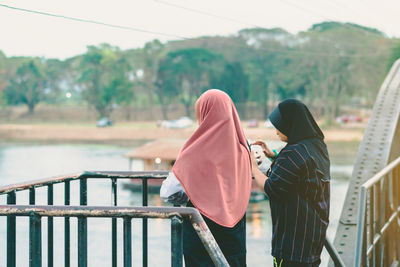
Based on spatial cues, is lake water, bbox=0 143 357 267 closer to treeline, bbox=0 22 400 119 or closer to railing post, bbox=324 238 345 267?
treeline, bbox=0 22 400 119

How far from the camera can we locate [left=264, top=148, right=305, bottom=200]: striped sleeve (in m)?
2.27

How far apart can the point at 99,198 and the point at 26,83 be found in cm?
2226

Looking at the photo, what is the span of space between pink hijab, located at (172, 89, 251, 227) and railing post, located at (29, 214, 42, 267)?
543mm

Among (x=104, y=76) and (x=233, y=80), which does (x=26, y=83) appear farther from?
(x=233, y=80)

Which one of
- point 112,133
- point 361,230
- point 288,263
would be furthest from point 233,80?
point 288,263

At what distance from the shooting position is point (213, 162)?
2.17 meters

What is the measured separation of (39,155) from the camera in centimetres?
5938

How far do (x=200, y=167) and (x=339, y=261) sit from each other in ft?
3.54

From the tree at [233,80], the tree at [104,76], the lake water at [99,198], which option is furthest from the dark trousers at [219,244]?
the tree at [104,76]

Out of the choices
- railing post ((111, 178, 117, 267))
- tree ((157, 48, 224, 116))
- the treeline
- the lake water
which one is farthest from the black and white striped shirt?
tree ((157, 48, 224, 116))

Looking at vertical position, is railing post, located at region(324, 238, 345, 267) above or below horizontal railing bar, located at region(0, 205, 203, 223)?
below

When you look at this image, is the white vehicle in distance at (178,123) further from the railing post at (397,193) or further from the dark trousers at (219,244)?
the dark trousers at (219,244)

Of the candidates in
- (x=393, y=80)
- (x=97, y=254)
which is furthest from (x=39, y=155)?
(x=393, y=80)

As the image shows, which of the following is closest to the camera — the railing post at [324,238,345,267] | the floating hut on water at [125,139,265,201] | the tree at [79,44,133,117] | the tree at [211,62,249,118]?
the railing post at [324,238,345,267]
